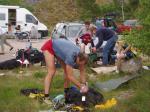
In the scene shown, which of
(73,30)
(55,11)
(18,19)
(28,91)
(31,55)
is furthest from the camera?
(55,11)

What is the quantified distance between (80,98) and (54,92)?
1.77m

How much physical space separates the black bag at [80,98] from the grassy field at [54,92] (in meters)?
0.39

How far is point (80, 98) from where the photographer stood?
9688 mm

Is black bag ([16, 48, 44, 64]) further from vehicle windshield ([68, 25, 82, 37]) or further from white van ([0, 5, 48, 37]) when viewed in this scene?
white van ([0, 5, 48, 37])

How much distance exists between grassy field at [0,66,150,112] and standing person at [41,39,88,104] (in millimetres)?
563

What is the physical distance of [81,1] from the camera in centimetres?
5072

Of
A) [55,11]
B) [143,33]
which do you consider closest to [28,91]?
[143,33]

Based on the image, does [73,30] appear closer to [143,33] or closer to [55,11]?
[143,33]

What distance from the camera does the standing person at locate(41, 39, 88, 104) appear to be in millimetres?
9555

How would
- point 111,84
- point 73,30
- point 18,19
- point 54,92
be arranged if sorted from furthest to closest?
point 18,19 → point 73,30 → point 111,84 → point 54,92

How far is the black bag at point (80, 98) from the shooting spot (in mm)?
9680

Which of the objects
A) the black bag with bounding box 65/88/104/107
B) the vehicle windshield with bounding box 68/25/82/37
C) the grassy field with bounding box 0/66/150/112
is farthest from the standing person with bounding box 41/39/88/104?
the vehicle windshield with bounding box 68/25/82/37

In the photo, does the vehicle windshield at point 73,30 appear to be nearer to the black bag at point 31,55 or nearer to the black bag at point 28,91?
the black bag at point 31,55

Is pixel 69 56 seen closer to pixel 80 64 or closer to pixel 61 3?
pixel 80 64
